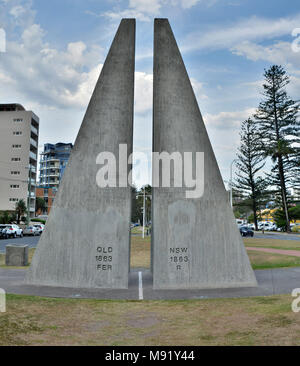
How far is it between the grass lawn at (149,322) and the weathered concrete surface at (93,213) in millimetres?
1683

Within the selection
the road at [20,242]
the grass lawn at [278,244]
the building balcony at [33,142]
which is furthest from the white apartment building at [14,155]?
the grass lawn at [278,244]

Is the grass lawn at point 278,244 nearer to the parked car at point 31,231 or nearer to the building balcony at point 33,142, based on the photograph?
the parked car at point 31,231

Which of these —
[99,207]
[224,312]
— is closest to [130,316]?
[224,312]

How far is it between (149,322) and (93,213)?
4320mm

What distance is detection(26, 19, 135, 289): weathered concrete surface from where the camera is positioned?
9641 millimetres

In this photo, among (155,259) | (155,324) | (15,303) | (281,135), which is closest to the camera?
(155,324)

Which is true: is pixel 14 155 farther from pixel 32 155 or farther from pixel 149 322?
pixel 149 322

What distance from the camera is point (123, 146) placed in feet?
34.0

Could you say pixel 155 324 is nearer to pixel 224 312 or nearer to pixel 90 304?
pixel 224 312

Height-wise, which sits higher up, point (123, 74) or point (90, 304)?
point (123, 74)

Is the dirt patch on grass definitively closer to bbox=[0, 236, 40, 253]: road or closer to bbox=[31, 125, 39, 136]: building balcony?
bbox=[0, 236, 40, 253]: road

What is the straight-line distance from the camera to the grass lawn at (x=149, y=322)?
5.24 m
